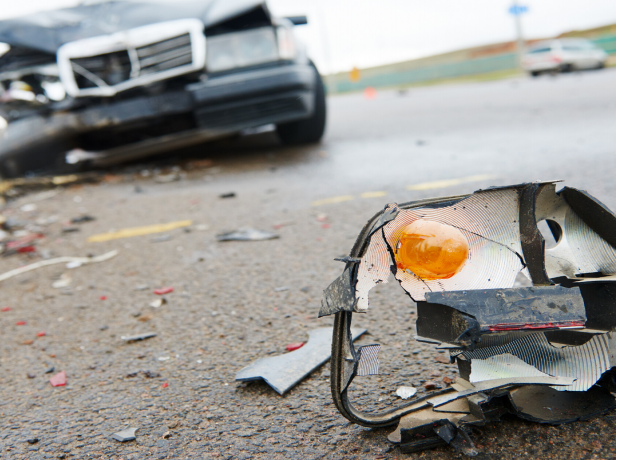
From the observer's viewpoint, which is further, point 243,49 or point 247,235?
point 243,49

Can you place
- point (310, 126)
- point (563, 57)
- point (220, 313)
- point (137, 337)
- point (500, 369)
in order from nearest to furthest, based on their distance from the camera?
1. point (500, 369)
2. point (137, 337)
3. point (220, 313)
4. point (310, 126)
5. point (563, 57)

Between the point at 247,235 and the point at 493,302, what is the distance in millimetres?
1954

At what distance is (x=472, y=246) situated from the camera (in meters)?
1.01

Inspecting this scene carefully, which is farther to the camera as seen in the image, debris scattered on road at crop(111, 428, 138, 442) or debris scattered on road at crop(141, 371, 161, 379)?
debris scattered on road at crop(141, 371, 161, 379)

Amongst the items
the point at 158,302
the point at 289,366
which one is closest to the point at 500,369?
Result: the point at 289,366

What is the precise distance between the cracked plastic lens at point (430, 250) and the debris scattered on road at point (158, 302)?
4.17 ft

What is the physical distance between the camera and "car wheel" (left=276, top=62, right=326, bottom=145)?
17.1 ft

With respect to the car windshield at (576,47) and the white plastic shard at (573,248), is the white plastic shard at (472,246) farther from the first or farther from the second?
the car windshield at (576,47)

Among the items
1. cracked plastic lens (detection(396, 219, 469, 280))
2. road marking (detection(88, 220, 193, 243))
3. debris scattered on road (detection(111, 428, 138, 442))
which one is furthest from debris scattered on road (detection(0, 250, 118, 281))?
cracked plastic lens (detection(396, 219, 469, 280))

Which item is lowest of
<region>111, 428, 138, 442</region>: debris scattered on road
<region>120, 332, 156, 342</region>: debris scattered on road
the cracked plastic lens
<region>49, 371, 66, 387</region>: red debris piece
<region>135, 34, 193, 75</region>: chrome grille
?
<region>120, 332, 156, 342</region>: debris scattered on road

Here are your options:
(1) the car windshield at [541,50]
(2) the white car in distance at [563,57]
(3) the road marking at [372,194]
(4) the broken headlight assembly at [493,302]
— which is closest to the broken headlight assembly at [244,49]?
(3) the road marking at [372,194]

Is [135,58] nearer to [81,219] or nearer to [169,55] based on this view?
[169,55]

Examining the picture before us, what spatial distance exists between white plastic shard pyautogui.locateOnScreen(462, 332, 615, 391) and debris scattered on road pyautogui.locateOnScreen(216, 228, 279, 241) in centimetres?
173

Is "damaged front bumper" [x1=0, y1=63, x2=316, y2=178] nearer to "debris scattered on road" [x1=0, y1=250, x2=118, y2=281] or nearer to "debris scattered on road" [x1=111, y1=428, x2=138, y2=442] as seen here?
"debris scattered on road" [x1=0, y1=250, x2=118, y2=281]
